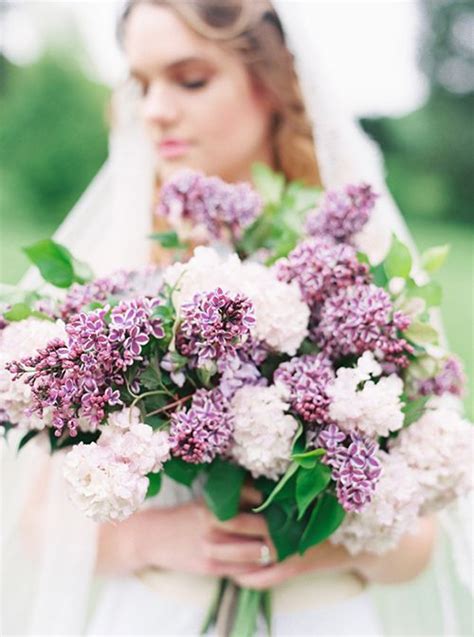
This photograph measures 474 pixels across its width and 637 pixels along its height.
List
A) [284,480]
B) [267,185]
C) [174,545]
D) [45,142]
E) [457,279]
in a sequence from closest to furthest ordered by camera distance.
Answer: [284,480]
[174,545]
[267,185]
[457,279]
[45,142]

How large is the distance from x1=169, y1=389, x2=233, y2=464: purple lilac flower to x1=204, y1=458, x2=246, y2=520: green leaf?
10 cm

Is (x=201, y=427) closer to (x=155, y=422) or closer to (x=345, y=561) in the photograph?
(x=155, y=422)

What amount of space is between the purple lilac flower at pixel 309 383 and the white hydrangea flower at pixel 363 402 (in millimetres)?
12

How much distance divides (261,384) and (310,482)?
0.14 meters

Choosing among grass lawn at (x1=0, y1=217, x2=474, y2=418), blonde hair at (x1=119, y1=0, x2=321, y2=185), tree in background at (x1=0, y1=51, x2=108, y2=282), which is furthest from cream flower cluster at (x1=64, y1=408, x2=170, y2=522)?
tree in background at (x1=0, y1=51, x2=108, y2=282)

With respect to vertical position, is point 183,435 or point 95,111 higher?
point 95,111

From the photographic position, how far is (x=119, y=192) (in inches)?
65.9

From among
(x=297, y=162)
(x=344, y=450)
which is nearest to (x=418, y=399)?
(x=344, y=450)

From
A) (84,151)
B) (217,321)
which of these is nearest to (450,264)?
(84,151)

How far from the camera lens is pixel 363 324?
903 millimetres

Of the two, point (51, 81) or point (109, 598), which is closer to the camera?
point (109, 598)

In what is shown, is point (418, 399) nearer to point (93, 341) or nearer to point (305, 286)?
point (305, 286)

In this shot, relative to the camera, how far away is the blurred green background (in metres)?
13.4

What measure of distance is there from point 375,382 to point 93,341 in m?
0.39
